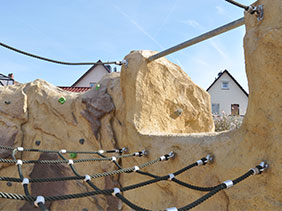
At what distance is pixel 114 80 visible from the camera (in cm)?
377

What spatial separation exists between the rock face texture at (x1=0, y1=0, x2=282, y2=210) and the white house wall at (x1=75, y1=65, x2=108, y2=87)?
1036 cm

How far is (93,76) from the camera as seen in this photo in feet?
48.8

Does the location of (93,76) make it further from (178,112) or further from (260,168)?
(260,168)

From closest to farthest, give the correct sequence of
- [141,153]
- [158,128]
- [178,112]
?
[141,153] → [158,128] → [178,112]

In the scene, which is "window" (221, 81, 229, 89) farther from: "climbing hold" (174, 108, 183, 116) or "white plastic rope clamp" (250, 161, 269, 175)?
"white plastic rope clamp" (250, 161, 269, 175)

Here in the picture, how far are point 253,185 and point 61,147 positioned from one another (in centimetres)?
288

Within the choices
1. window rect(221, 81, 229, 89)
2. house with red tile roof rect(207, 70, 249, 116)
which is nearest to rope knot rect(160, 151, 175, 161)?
house with red tile roof rect(207, 70, 249, 116)

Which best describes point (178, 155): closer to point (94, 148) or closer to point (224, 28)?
point (224, 28)

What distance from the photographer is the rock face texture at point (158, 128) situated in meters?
1.63

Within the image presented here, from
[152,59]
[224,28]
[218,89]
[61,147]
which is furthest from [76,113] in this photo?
[218,89]

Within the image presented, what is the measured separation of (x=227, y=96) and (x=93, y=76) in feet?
24.2

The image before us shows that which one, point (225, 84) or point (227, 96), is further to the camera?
point (225, 84)

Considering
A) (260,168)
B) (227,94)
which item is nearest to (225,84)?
(227,94)

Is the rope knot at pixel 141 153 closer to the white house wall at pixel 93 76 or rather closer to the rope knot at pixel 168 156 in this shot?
the rope knot at pixel 168 156
